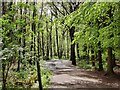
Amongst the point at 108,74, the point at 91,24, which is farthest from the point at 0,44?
the point at 108,74

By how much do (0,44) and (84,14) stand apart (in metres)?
3.47

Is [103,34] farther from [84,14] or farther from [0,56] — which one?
[0,56]

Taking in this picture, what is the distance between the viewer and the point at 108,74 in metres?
14.7

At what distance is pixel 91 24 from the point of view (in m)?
11.5

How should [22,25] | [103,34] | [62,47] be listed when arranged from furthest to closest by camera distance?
[62,47] → [103,34] → [22,25]

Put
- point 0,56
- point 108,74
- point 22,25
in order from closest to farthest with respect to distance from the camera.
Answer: point 0,56, point 22,25, point 108,74

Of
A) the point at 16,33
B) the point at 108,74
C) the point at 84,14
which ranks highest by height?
the point at 84,14

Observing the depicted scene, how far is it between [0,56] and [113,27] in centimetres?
463

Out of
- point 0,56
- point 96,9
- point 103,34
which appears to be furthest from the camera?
point 103,34

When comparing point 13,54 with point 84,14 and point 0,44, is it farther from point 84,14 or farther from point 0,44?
point 84,14

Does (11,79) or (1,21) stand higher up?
(1,21)

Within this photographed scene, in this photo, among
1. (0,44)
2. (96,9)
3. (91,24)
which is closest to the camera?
(0,44)

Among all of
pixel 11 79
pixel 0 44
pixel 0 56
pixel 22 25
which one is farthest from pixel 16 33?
pixel 11 79

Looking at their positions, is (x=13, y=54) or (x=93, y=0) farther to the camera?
(x=93, y=0)
